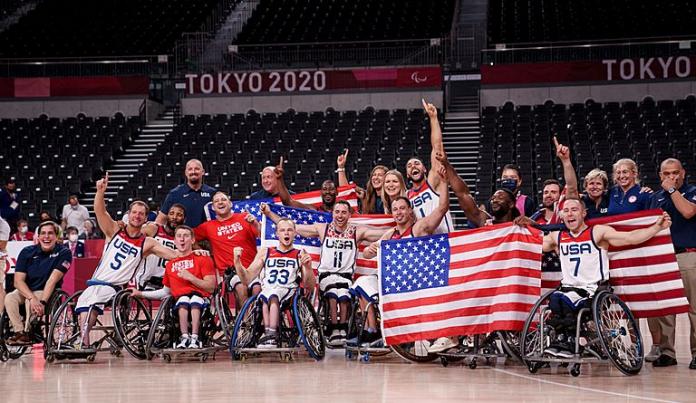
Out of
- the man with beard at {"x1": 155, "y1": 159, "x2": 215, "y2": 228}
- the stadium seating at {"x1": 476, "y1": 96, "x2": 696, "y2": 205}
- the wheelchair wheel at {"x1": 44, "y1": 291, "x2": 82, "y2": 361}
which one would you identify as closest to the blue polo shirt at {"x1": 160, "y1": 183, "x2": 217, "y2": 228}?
the man with beard at {"x1": 155, "y1": 159, "x2": 215, "y2": 228}

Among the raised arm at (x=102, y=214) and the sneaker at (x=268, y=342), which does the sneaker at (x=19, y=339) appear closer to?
the raised arm at (x=102, y=214)

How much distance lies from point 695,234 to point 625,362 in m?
1.35

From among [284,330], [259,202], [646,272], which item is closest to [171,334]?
[284,330]

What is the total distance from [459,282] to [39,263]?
4.07m

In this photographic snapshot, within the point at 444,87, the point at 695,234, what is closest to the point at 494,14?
the point at 444,87

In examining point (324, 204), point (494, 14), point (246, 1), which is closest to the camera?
point (324, 204)

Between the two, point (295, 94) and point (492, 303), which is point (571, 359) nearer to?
point (492, 303)

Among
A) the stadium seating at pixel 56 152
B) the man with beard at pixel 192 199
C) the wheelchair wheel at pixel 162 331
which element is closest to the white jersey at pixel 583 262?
the wheelchair wheel at pixel 162 331

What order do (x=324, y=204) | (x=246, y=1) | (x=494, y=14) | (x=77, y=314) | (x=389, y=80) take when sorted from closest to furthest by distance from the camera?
(x=77, y=314)
(x=324, y=204)
(x=389, y=80)
(x=494, y=14)
(x=246, y=1)

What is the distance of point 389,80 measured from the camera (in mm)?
25906

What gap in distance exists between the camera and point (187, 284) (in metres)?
9.27

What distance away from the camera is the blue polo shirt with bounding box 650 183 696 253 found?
8.27 m

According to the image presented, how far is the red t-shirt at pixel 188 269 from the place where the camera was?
926 cm

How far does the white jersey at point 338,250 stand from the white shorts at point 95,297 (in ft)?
6.67
